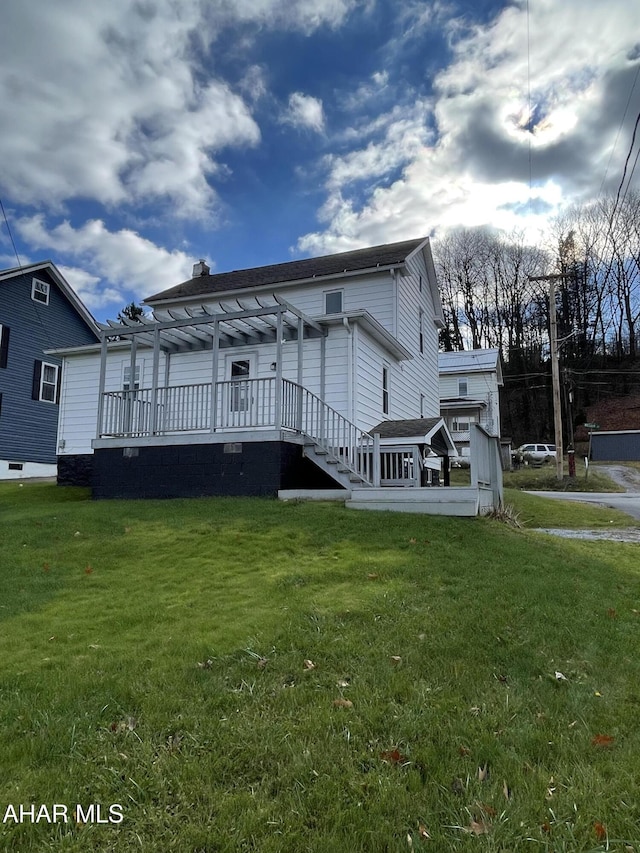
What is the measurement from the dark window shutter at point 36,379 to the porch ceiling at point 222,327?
34.3ft

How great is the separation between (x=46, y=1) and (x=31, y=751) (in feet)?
35.8

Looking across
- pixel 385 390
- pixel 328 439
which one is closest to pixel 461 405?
pixel 385 390

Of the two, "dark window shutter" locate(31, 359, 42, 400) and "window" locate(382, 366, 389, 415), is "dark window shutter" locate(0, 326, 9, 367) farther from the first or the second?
"window" locate(382, 366, 389, 415)

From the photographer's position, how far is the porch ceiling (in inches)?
467

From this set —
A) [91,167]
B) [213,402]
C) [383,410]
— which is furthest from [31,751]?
[91,167]

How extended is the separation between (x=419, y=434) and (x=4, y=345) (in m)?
17.7

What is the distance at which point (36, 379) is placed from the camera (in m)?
23.1

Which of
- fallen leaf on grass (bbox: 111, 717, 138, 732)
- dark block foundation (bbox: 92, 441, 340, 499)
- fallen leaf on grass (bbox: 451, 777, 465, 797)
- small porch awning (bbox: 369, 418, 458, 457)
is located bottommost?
fallen leaf on grass (bbox: 451, 777, 465, 797)

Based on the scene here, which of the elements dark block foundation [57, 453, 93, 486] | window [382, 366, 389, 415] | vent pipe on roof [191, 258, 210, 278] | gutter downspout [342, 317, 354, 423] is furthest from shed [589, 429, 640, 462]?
dark block foundation [57, 453, 93, 486]

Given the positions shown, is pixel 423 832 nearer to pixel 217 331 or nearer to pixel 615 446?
pixel 217 331

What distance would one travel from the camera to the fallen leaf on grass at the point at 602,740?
111 inches

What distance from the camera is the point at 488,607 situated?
482cm

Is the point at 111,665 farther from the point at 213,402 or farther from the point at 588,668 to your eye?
the point at 213,402

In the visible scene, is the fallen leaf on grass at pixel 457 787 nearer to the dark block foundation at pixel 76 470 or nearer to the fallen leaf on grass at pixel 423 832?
the fallen leaf on grass at pixel 423 832
